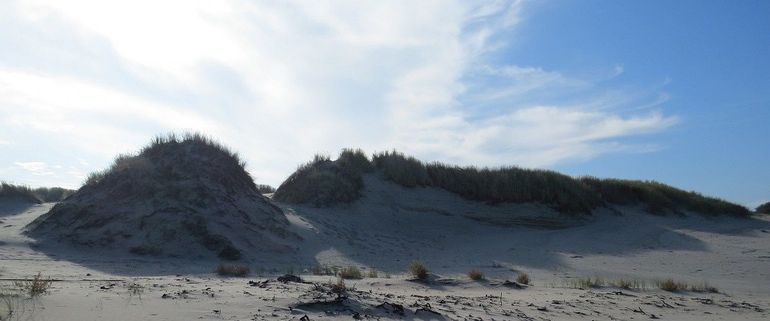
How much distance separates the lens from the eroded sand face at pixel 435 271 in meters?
5.71

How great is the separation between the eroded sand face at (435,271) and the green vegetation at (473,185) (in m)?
0.86

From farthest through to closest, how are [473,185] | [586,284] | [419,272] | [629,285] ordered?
1. [473,185]
2. [629,285]
3. [586,284]
4. [419,272]

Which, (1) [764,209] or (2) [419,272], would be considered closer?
(2) [419,272]

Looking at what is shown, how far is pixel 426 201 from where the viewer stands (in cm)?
1814

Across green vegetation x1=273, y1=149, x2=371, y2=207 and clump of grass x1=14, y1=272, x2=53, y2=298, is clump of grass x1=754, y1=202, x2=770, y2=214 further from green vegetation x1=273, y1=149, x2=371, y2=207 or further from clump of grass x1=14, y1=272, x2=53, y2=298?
clump of grass x1=14, y1=272, x2=53, y2=298

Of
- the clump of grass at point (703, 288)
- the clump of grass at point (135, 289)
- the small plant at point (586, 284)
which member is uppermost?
the clump of grass at point (703, 288)

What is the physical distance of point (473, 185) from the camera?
1898 cm

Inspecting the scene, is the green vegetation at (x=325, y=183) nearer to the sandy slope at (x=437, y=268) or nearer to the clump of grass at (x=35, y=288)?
the sandy slope at (x=437, y=268)

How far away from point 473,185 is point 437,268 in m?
7.56

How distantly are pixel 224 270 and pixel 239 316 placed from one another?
3708 mm

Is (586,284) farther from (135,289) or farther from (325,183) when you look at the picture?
(325,183)

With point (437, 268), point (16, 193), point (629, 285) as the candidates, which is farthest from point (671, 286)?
point (16, 193)

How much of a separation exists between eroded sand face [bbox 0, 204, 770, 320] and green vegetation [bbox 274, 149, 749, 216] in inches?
33.8

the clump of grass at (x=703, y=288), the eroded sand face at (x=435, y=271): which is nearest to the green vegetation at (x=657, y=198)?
the eroded sand face at (x=435, y=271)
